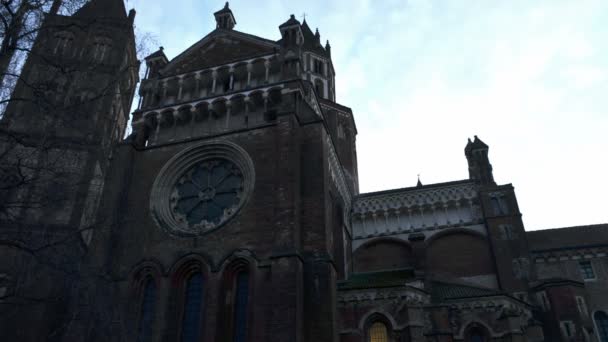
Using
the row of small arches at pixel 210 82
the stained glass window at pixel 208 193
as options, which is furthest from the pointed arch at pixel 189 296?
the row of small arches at pixel 210 82

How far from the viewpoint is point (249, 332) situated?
18.8m

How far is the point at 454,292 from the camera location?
79.4 ft

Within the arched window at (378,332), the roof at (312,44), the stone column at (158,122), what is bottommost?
the arched window at (378,332)

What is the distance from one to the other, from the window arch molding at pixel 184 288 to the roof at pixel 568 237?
65.8 feet

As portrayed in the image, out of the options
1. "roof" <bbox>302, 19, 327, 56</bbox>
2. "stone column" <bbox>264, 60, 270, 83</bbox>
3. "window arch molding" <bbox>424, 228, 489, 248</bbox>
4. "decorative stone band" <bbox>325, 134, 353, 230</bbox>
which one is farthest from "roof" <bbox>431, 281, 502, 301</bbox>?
"roof" <bbox>302, 19, 327, 56</bbox>

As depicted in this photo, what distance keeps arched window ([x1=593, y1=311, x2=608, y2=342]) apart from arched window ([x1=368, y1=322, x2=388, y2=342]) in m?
13.8

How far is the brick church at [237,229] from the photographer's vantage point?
14695 mm

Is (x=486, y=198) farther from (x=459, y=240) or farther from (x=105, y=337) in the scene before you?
(x=105, y=337)

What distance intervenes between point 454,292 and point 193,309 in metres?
12.2

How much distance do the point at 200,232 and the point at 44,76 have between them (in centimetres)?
1011

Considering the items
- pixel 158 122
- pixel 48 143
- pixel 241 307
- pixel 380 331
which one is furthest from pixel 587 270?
pixel 48 143

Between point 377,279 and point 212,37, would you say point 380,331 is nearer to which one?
point 377,279

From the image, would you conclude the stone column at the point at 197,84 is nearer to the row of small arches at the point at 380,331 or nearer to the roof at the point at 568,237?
the row of small arches at the point at 380,331

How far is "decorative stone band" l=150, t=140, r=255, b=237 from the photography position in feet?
73.2
